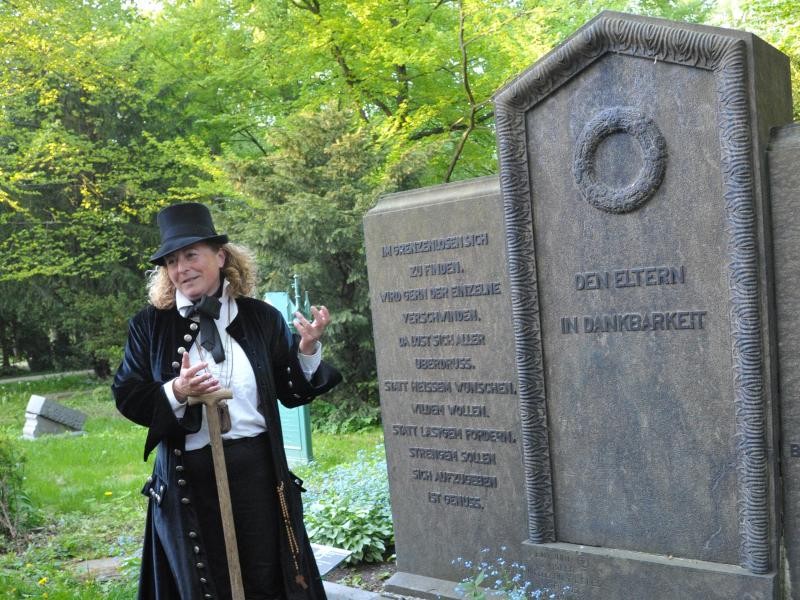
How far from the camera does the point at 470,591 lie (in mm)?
4078

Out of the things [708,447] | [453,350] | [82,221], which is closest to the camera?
[708,447]

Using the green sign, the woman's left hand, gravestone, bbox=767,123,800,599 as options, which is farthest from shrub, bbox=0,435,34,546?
gravestone, bbox=767,123,800,599

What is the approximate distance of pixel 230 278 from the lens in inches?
137

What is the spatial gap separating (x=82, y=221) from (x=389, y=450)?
16.2 metres

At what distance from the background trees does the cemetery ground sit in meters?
3.07

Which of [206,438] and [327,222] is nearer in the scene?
[206,438]

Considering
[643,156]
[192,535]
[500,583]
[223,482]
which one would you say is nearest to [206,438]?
[223,482]

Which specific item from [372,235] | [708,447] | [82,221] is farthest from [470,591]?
[82,221]

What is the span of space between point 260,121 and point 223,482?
49.0 ft

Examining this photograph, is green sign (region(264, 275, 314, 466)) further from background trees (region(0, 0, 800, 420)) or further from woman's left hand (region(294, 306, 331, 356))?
woman's left hand (region(294, 306, 331, 356))

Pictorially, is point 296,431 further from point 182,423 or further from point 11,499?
point 182,423

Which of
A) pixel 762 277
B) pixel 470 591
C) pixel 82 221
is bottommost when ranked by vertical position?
pixel 470 591

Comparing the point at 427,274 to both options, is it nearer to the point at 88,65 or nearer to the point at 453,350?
the point at 453,350

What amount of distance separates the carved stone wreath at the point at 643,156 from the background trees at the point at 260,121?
5.15m
